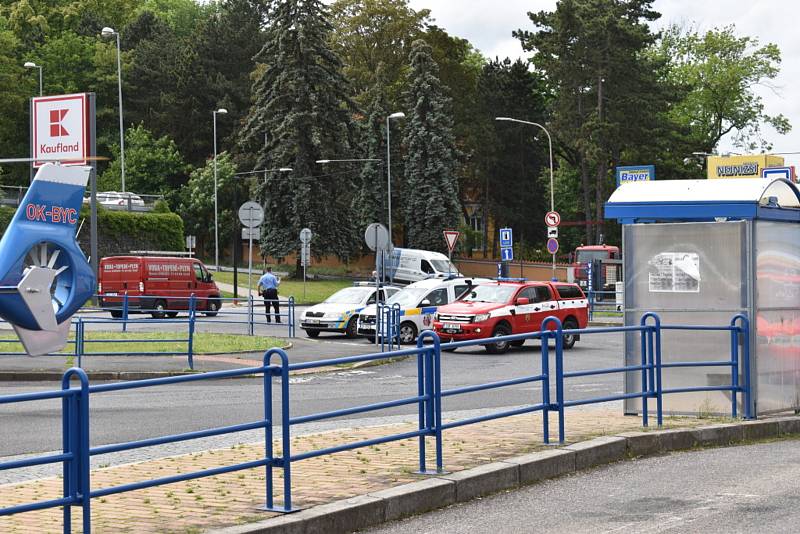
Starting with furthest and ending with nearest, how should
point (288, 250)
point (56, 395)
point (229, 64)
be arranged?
point (229, 64)
point (288, 250)
point (56, 395)

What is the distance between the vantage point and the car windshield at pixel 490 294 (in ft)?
98.8

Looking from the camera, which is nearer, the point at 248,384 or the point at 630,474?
the point at 248,384

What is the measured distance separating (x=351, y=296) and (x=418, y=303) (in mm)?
3406

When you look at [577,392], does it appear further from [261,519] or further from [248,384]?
[261,519]

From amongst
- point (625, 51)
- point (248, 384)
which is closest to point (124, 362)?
point (248, 384)

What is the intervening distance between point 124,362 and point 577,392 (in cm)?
1100

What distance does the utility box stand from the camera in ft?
46.8

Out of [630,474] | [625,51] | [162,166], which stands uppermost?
[625,51]

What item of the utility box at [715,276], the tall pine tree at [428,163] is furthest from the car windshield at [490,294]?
the tall pine tree at [428,163]

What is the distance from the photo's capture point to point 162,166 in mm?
87000

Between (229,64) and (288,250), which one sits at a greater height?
(229,64)

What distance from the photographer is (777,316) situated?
1470 cm

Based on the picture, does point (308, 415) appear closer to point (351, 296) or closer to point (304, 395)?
point (304, 395)

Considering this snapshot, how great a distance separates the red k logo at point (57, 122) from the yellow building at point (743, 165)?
25.9 metres
